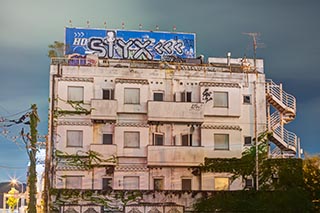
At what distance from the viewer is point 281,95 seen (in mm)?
60062

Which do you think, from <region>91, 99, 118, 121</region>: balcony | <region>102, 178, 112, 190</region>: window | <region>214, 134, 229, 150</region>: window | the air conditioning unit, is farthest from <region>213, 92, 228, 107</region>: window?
<region>102, 178, 112, 190</region>: window

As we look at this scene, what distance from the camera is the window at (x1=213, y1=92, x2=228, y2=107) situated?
5628 centimetres

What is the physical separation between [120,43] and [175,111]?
9379 millimetres

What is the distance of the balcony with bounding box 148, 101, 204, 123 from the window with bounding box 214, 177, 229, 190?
5.57 meters

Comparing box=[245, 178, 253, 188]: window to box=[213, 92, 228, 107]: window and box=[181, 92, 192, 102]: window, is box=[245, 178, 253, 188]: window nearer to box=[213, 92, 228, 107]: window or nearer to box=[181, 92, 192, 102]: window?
box=[213, 92, 228, 107]: window

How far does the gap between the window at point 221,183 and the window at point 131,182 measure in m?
7.15

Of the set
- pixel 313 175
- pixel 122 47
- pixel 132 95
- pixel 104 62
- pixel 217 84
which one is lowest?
pixel 313 175

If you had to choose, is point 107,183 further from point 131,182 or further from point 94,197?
point 94,197

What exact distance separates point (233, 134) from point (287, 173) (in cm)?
664

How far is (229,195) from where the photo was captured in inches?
2024

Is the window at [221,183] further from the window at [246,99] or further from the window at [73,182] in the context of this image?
the window at [73,182]

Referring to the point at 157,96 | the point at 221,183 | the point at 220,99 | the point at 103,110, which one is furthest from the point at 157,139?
the point at 221,183

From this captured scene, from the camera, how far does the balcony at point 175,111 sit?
54.3 m

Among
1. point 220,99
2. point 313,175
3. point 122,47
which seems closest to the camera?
point 313,175
